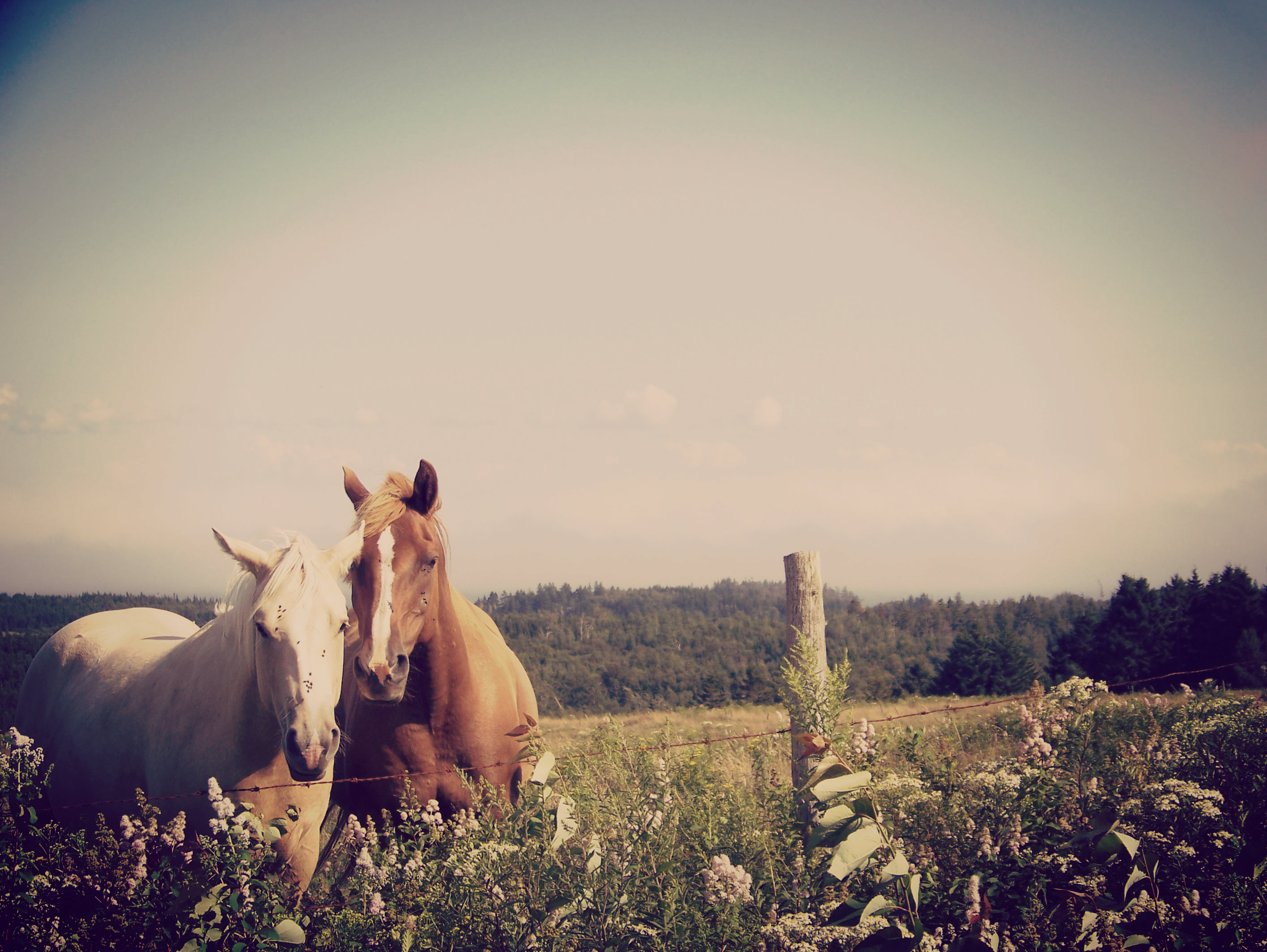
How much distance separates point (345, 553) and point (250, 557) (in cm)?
43

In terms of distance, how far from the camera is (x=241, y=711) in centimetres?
321

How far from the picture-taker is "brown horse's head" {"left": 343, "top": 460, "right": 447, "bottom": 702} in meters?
3.41

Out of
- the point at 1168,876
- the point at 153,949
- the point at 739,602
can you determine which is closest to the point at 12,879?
the point at 153,949

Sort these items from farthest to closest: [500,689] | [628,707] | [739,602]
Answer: [739,602]
[628,707]
[500,689]

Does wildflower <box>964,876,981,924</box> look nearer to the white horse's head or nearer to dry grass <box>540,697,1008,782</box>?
dry grass <box>540,697,1008,782</box>

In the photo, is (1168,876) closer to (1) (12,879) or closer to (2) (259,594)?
(2) (259,594)

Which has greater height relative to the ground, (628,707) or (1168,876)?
(1168,876)

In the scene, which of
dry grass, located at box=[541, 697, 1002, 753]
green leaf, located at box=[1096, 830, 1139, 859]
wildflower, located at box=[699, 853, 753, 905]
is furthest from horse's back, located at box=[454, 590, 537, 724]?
dry grass, located at box=[541, 697, 1002, 753]

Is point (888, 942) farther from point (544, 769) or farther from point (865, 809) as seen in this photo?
point (544, 769)

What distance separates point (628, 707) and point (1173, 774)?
4415cm

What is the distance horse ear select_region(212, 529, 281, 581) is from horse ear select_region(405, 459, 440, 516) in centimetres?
90

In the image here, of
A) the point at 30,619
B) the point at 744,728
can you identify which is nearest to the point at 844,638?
the point at 744,728

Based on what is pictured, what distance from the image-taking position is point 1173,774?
321cm

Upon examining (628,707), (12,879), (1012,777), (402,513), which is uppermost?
(402,513)
